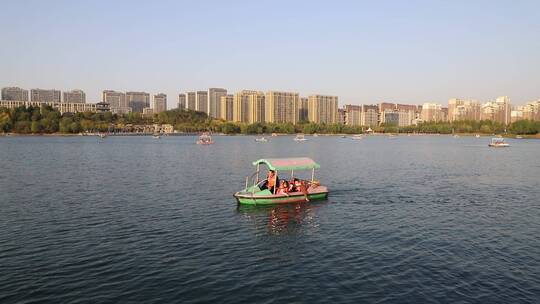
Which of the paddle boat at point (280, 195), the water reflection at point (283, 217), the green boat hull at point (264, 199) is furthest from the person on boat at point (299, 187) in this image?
the water reflection at point (283, 217)

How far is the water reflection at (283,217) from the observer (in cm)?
3189

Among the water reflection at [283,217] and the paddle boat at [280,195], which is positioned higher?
the paddle boat at [280,195]

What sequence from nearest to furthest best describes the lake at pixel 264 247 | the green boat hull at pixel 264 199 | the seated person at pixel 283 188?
the lake at pixel 264 247 → the green boat hull at pixel 264 199 → the seated person at pixel 283 188

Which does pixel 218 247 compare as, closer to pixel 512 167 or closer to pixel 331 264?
pixel 331 264

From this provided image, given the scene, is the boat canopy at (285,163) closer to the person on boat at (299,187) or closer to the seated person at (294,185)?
the seated person at (294,185)

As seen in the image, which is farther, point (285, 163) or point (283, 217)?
point (285, 163)

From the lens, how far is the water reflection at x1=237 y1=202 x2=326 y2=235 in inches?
1255

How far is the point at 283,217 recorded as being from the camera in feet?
117

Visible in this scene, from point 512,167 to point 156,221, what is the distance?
70817 millimetres

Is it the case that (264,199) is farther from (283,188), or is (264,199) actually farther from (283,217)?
(283,217)

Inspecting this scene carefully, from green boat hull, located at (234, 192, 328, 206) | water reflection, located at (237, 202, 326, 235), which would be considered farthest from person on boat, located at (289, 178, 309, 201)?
water reflection, located at (237, 202, 326, 235)

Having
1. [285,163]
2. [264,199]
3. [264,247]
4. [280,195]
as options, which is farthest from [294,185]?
[264,247]

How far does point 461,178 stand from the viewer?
64938 millimetres

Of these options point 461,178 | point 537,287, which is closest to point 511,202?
point 461,178
